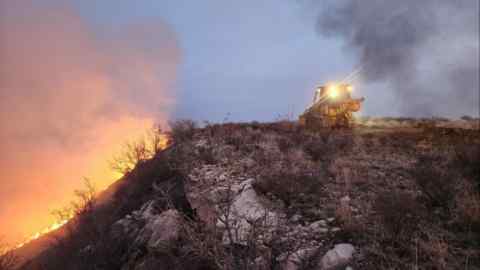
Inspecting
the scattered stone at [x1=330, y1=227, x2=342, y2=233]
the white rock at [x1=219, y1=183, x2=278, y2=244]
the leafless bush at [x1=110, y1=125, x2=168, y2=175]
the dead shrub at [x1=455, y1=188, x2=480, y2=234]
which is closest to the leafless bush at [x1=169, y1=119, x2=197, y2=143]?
the leafless bush at [x1=110, y1=125, x2=168, y2=175]

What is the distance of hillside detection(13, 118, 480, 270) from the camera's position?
3.79 meters

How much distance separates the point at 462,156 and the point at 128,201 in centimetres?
841

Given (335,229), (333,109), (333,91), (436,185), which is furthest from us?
(333,91)

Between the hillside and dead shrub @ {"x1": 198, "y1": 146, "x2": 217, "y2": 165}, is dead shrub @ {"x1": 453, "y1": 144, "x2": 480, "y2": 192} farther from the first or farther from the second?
dead shrub @ {"x1": 198, "y1": 146, "x2": 217, "y2": 165}

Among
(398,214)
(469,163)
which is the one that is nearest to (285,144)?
(469,163)

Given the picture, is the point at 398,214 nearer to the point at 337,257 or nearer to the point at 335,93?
the point at 337,257

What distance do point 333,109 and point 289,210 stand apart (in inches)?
440

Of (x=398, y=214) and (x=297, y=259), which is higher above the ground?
(x=398, y=214)

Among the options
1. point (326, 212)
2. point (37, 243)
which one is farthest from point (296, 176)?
point (37, 243)

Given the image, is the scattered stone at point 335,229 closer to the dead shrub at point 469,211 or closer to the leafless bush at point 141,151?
the dead shrub at point 469,211

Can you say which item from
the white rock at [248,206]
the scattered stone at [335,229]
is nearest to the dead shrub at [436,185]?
the scattered stone at [335,229]

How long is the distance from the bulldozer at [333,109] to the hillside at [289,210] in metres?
5.05

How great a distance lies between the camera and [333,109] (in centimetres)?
1537

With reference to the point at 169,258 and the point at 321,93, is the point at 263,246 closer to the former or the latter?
the point at 169,258
